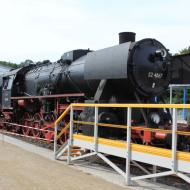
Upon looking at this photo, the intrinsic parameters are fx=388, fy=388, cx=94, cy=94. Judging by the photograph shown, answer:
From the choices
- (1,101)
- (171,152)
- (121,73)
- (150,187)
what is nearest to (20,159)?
(121,73)

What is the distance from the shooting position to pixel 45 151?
498 inches

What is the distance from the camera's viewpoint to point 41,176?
27.0 ft

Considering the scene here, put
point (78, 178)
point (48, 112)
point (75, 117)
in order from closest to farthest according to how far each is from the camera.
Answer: point (78, 178) < point (75, 117) < point (48, 112)

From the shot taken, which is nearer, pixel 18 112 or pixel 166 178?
pixel 166 178

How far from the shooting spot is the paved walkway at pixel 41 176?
7309mm

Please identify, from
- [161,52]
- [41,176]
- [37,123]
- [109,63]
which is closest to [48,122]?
[37,123]

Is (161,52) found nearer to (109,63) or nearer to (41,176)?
Answer: (109,63)

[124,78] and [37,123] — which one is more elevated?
[124,78]

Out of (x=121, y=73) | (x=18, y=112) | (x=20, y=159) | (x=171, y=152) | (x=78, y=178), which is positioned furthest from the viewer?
(x=18, y=112)

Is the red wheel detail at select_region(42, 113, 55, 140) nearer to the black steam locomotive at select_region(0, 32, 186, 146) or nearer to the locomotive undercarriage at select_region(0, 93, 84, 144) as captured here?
the locomotive undercarriage at select_region(0, 93, 84, 144)

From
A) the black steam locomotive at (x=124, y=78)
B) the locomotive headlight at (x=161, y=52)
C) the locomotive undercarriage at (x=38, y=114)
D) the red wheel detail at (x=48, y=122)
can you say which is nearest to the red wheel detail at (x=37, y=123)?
the locomotive undercarriage at (x=38, y=114)

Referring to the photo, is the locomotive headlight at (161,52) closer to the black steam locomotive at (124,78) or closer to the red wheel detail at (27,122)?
the black steam locomotive at (124,78)

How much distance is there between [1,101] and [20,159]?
10139 millimetres

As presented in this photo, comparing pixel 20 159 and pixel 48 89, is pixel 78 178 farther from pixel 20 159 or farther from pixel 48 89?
pixel 48 89
